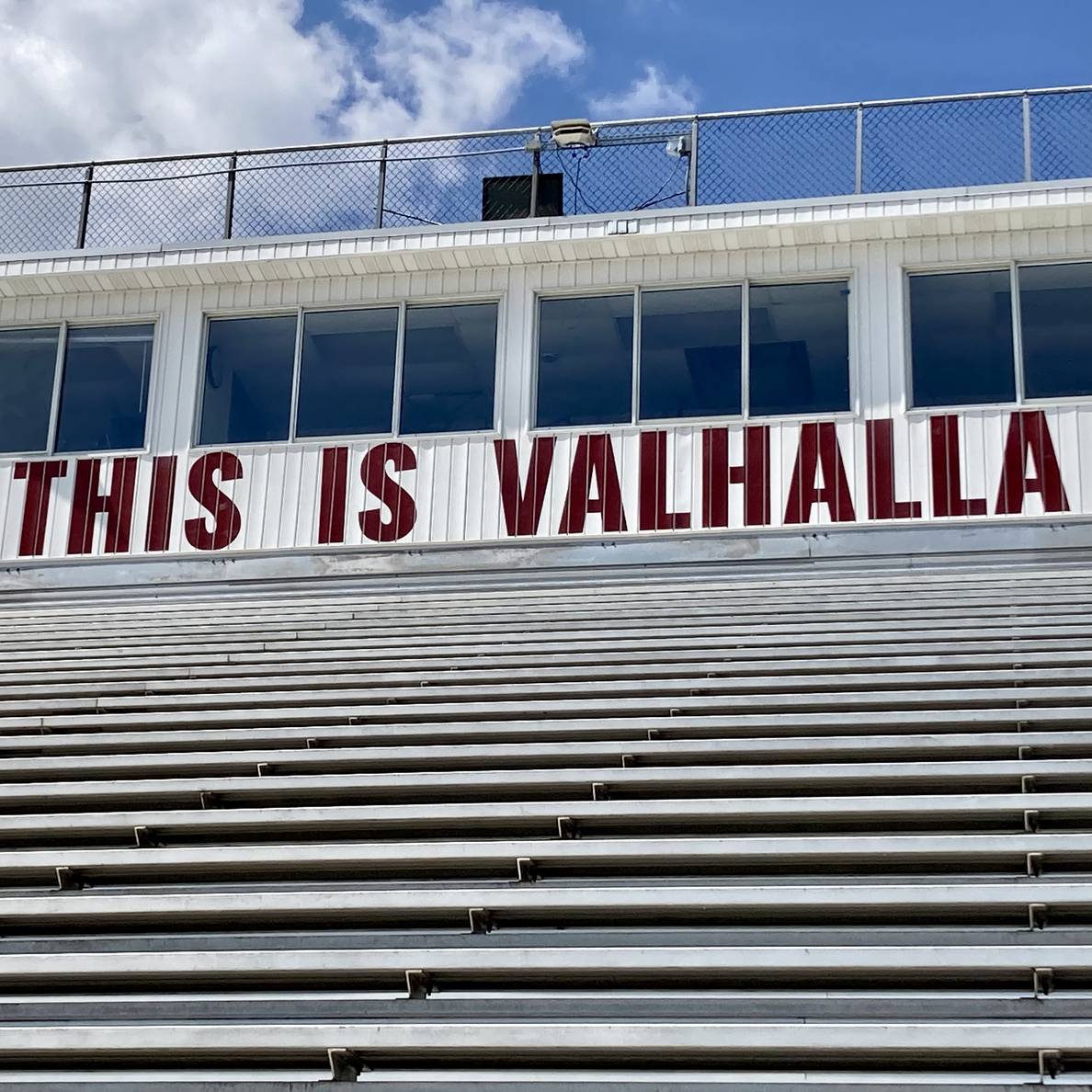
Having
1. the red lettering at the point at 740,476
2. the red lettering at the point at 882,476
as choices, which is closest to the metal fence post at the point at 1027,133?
the red lettering at the point at 882,476

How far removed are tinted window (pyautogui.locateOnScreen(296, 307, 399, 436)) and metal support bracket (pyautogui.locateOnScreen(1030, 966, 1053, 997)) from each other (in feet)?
19.4

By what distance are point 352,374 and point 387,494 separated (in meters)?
0.87

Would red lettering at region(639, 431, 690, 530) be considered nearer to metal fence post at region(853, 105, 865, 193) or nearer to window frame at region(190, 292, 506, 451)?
window frame at region(190, 292, 506, 451)

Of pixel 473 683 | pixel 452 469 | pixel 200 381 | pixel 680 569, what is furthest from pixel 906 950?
pixel 200 381

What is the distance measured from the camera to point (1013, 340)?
→ 343 inches

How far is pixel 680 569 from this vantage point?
8.54 meters

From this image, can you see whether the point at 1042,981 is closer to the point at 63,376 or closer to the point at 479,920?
the point at 479,920

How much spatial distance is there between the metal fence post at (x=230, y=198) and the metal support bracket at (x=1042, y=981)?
721 cm

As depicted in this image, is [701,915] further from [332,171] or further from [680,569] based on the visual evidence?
[332,171]

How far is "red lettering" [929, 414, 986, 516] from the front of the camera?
835cm

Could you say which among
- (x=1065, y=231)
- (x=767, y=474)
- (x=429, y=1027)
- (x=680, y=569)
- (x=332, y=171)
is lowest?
(x=429, y=1027)

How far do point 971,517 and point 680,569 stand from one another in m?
1.53

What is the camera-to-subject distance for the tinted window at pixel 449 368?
921 centimetres

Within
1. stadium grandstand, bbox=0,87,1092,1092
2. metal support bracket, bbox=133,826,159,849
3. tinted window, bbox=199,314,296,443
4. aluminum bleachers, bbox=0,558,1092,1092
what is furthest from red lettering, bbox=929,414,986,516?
metal support bracket, bbox=133,826,159,849
